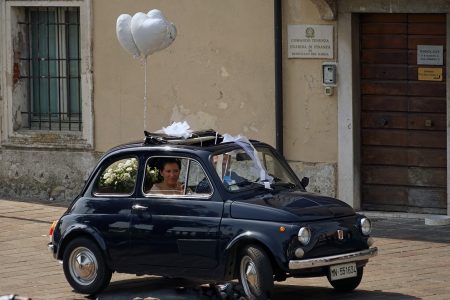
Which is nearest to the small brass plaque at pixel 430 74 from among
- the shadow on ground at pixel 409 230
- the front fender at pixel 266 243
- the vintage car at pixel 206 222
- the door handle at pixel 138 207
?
the shadow on ground at pixel 409 230

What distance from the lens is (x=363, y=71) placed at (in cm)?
1739

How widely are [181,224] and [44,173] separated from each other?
7.89 m

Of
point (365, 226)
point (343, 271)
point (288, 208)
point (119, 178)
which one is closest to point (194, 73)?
point (119, 178)

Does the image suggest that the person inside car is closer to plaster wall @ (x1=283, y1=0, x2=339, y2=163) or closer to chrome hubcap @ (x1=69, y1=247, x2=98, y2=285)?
chrome hubcap @ (x1=69, y1=247, x2=98, y2=285)

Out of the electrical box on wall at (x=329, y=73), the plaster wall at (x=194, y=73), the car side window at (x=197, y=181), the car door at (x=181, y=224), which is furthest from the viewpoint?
the plaster wall at (x=194, y=73)

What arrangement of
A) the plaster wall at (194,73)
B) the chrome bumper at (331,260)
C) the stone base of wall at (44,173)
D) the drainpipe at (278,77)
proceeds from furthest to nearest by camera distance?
the stone base of wall at (44,173) → the plaster wall at (194,73) → the drainpipe at (278,77) → the chrome bumper at (331,260)

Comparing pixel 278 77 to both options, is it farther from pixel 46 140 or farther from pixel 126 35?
pixel 46 140

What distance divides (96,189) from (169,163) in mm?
893

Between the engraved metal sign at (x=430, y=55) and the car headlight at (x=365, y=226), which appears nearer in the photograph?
the car headlight at (x=365, y=226)

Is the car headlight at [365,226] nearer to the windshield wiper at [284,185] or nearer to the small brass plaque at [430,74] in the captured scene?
the windshield wiper at [284,185]

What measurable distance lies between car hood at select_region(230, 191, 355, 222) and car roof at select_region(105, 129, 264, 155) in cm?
72

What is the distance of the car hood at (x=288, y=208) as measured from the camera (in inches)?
465

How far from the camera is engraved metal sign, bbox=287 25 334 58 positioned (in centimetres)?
1725

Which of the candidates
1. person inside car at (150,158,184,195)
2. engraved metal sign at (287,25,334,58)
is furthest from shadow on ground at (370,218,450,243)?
person inside car at (150,158,184,195)
